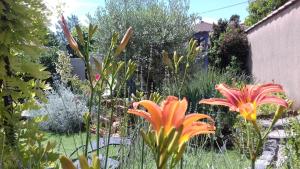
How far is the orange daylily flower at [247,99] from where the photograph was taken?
1.18 m

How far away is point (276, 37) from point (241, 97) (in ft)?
37.4

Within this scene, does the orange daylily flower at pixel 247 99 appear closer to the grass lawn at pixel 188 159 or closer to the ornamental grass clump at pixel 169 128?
the ornamental grass clump at pixel 169 128

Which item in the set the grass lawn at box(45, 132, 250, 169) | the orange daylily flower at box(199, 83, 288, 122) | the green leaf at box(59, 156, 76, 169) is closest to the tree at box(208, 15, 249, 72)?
the grass lawn at box(45, 132, 250, 169)

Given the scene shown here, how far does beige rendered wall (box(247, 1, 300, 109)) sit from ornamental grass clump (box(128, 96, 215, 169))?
9.23 metres

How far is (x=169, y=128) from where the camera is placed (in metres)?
0.94

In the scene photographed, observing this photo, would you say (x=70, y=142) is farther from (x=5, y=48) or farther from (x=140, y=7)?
(x=140, y=7)

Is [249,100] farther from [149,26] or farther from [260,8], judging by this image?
[260,8]

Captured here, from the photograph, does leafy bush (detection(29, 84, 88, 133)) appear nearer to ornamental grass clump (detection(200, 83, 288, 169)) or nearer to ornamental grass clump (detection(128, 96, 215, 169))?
ornamental grass clump (detection(200, 83, 288, 169))

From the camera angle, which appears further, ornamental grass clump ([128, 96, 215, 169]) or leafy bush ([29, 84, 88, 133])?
leafy bush ([29, 84, 88, 133])

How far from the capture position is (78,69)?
712 inches

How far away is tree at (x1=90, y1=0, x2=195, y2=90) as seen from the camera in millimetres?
13109

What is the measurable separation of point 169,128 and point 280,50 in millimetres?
11253

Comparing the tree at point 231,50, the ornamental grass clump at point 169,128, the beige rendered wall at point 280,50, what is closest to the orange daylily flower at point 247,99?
the ornamental grass clump at point 169,128

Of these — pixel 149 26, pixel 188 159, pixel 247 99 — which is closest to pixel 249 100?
pixel 247 99
